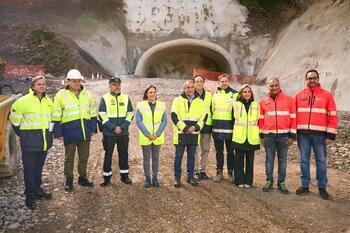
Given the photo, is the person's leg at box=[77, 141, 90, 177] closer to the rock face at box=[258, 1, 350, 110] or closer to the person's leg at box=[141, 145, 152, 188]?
the person's leg at box=[141, 145, 152, 188]

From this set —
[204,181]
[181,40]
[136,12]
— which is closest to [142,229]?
[204,181]

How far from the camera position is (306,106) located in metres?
6.29

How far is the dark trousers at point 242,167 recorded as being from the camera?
6.55 meters

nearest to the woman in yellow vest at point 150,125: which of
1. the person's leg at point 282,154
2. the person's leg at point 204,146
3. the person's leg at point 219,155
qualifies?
the person's leg at point 204,146

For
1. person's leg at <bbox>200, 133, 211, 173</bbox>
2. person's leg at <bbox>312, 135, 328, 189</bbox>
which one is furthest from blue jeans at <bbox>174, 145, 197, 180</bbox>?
person's leg at <bbox>312, 135, 328, 189</bbox>

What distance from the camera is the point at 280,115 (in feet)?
20.7

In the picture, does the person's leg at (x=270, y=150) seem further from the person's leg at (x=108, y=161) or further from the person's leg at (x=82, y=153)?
the person's leg at (x=82, y=153)

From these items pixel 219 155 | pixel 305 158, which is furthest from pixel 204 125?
pixel 305 158

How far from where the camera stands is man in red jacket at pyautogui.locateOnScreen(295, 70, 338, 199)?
6195 millimetres

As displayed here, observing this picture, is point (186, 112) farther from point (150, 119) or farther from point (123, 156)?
point (123, 156)

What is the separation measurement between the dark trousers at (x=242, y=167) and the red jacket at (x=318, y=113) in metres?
0.98

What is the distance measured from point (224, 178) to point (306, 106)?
1.98 metres

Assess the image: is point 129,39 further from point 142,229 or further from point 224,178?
point 142,229

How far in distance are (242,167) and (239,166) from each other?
56 millimetres
